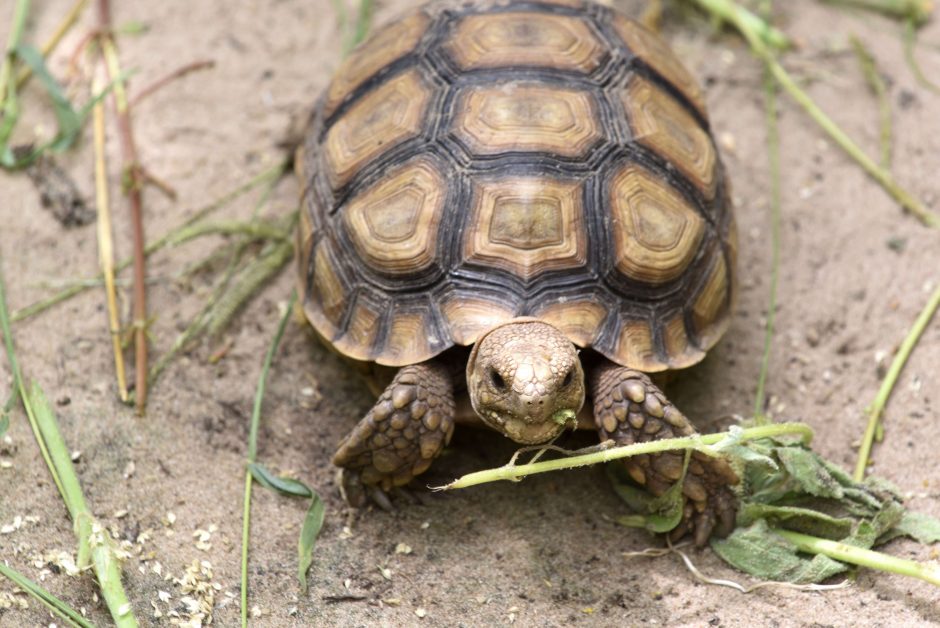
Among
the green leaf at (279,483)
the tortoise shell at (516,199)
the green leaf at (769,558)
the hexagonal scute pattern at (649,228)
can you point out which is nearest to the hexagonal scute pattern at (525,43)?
the tortoise shell at (516,199)

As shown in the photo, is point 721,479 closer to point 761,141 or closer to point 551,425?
point 551,425

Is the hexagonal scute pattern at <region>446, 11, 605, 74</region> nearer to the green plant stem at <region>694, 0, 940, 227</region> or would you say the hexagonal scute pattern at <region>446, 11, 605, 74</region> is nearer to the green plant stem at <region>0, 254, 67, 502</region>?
the green plant stem at <region>694, 0, 940, 227</region>

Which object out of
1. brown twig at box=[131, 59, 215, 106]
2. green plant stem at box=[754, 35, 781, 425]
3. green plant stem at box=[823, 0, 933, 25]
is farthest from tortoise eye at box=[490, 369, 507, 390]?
green plant stem at box=[823, 0, 933, 25]

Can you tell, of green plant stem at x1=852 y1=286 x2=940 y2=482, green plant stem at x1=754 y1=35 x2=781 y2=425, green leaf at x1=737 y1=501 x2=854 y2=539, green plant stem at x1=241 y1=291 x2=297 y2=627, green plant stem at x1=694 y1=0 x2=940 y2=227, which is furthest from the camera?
green plant stem at x1=694 y1=0 x2=940 y2=227

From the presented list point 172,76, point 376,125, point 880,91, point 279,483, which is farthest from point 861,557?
point 172,76

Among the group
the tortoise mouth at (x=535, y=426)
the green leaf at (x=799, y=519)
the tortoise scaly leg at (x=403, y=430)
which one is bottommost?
the green leaf at (x=799, y=519)

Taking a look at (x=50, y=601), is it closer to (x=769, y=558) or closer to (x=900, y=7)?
(x=769, y=558)

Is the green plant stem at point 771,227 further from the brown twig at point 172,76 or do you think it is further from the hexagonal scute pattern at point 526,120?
the brown twig at point 172,76
